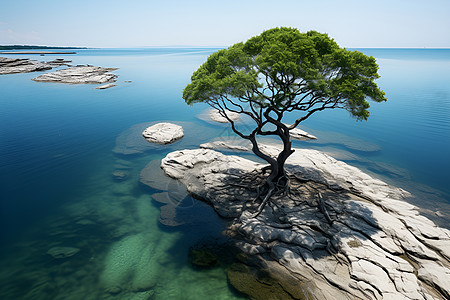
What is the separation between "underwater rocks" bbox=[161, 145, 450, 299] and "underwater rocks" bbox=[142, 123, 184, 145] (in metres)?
9.05

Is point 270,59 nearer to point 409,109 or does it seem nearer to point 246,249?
point 246,249

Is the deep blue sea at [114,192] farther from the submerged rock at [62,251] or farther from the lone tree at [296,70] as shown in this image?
the lone tree at [296,70]

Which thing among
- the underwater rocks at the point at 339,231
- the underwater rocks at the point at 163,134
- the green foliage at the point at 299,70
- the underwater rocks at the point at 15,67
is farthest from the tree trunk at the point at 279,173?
the underwater rocks at the point at 15,67

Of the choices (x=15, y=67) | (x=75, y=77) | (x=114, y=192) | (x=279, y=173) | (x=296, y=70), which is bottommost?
(x=15, y=67)

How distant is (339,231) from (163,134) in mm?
23117

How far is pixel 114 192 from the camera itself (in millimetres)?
18812

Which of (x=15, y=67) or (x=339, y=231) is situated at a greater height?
(x=339, y=231)

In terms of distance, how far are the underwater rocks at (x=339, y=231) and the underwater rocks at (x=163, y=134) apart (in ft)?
29.7

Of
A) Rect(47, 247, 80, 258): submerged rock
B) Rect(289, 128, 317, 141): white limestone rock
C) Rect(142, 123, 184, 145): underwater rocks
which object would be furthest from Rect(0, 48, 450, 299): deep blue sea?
Rect(142, 123, 184, 145): underwater rocks

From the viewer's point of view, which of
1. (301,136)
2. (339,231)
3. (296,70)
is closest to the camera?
(296,70)

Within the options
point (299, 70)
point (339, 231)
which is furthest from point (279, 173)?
point (299, 70)

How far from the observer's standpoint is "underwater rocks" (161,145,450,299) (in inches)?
424

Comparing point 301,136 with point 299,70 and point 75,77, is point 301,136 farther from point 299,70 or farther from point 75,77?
point 75,77

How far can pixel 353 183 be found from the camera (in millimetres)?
18688
